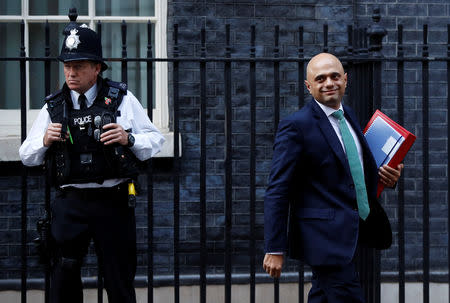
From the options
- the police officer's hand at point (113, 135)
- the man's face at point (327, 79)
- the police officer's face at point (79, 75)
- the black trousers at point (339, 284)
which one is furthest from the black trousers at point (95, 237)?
the man's face at point (327, 79)

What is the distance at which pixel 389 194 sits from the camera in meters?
6.61

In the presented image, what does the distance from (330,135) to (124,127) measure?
1112 mm

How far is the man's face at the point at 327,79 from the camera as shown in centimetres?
391

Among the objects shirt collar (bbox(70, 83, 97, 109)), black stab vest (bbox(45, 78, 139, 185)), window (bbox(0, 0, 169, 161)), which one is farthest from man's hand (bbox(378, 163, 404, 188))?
window (bbox(0, 0, 169, 161))

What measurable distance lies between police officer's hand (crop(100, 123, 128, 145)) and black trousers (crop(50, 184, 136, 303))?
0.92ft

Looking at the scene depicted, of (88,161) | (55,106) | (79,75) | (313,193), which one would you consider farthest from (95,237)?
(313,193)

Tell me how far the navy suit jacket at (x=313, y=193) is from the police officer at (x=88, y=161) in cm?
83

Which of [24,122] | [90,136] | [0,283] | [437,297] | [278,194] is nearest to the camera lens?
[278,194]

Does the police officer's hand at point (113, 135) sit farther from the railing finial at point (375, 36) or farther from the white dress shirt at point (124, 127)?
the railing finial at point (375, 36)

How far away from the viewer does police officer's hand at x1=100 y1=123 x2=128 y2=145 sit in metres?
4.10

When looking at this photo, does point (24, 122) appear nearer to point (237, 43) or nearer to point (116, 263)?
point (116, 263)

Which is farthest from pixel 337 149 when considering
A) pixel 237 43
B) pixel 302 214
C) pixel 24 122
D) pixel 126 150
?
pixel 237 43

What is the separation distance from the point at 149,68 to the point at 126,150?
0.80m

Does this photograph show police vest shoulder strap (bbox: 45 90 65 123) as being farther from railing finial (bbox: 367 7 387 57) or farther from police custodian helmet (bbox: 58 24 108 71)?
railing finial (bbox: 367 7 387 57)
